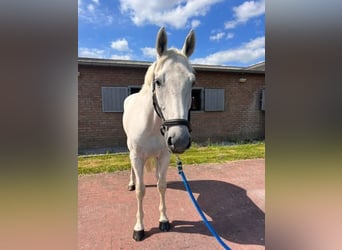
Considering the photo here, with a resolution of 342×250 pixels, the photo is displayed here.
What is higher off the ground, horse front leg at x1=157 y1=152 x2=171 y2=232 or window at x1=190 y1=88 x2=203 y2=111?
window at x1=190 y1=88 x2=203 y2=111

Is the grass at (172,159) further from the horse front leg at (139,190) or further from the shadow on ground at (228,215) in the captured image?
the horse front leg at (139,190)

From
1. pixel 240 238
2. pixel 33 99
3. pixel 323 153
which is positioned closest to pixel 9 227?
pixel 33 99

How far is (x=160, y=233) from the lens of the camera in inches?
96.1

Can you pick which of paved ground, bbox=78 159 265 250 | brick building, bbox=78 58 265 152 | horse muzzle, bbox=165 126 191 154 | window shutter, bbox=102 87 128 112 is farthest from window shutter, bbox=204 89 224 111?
horse muzzle, bbox=165 126 191 154

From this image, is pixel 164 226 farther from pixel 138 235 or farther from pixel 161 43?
pixel 161 43

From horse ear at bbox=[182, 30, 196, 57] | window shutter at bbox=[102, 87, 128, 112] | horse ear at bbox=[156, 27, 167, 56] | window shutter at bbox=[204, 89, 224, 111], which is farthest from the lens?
window shutter at bbox=[204, 89, 224, 111]

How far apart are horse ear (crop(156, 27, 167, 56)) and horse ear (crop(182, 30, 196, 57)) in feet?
0.70

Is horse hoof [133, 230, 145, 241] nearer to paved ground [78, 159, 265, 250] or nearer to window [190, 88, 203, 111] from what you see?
paved ground [78, 159, 265, 250]

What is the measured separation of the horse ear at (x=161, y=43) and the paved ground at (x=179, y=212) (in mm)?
2091

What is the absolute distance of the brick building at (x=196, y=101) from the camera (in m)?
7.22

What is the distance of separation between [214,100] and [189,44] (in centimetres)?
702

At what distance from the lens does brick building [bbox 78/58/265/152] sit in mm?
Result: 7223

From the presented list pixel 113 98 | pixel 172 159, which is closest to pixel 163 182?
pixel 172 159

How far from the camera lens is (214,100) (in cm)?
877
